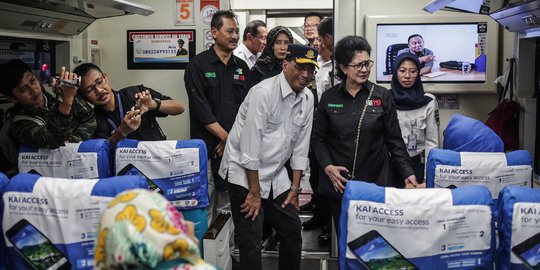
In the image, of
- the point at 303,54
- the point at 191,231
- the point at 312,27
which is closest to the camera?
the point at 191,231

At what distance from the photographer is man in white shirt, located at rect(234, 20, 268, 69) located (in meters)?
4.79

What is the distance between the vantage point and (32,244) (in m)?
1.96

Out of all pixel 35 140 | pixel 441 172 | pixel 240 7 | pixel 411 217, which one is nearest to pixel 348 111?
pixel 441 172

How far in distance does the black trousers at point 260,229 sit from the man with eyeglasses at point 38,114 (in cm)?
94

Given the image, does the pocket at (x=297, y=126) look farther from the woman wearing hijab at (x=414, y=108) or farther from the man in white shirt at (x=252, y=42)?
the man in white shirt at (x=252, y=42)

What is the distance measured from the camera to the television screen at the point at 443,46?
4.35m

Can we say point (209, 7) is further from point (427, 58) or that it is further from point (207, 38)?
point (427, 58)

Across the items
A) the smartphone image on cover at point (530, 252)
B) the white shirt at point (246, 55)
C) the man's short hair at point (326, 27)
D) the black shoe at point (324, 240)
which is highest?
the man's short hair at point (326, 27)

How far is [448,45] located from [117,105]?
8.93 ft

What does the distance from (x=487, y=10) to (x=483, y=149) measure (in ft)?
4.05

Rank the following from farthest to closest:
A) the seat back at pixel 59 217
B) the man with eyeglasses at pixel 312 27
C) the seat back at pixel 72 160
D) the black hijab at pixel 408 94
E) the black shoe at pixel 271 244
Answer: the man with eyeglasses at pixel 312 27 < the black shoe at pixel 271 244 < the black hijab at pixel 408 94 < the seat back at pixel 72 160 < the seat back at pixel 59 217

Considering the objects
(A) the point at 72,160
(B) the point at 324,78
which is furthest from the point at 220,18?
(A) the point at 72,160

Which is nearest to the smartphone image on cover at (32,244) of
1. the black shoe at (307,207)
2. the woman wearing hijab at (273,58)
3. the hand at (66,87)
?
the hand at (66,87)

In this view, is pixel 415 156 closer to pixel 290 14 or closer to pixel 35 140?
pixel 35 140
